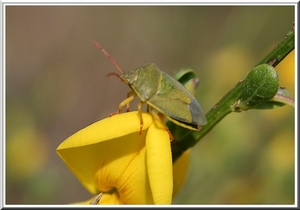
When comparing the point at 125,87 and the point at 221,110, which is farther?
the point at 125,87

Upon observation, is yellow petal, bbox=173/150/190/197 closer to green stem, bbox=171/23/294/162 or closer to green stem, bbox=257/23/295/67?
green stem, bbox=171/23/294/162

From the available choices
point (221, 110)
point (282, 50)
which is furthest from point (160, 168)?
point (282, 50)

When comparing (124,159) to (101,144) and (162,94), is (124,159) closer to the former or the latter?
(101,144)

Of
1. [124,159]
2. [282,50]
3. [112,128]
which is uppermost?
[282,50]

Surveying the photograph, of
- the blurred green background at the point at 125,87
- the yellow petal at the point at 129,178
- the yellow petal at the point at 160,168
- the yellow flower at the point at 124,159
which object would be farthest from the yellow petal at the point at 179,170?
the blurred green background at the point at 125,87

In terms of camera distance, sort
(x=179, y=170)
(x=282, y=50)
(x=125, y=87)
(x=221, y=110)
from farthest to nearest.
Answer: (x=125, y=87)
(x=179, y=170)
(x=221, y=110)
(x=282, y=50)

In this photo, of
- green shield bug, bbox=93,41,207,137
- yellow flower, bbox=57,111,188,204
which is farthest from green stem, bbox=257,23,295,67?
yellow flower, bbox=57,111,188,204

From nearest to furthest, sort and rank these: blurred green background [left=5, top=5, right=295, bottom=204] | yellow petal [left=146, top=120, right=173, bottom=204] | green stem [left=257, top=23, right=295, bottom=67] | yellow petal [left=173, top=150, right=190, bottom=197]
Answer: yellow petal [left=146, top=120, right=173, bottom=204] < green stem [left=257, top=23, right=295, bottom=67] < yellow petal [left=173, top=150, right=190, bottom=197] < blurred green background [left=5, top=5, right=295, bottom=204]

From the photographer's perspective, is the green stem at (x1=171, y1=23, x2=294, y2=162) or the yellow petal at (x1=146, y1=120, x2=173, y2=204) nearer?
the yellow petal at (x1=146, y1=120, x2=173, y2=204)
